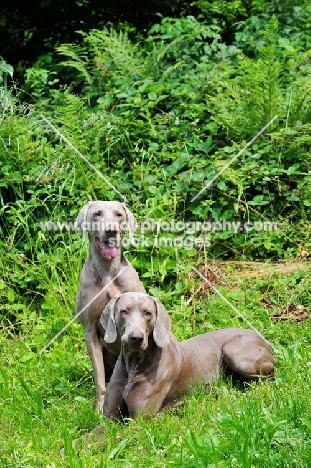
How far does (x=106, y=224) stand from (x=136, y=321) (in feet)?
3.15

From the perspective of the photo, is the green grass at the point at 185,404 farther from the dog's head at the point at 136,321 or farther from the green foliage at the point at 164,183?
the dog's head at the point at 136,321

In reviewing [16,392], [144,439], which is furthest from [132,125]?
[144,439]

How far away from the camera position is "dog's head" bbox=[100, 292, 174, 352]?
5371 millimetres

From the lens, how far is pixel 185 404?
569cm

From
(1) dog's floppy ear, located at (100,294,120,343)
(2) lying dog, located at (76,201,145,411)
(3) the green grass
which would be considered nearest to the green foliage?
(3) the green grass

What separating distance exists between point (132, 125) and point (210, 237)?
161 cm

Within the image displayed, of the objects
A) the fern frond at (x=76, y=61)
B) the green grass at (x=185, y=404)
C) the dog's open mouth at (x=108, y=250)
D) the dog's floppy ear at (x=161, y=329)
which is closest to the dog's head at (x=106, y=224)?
the dog's open mouth at (x=108, y=250)

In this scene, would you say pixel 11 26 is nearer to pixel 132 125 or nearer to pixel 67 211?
pixel 132 125

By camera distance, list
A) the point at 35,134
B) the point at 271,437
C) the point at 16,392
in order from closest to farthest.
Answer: the point at 271,437
the point at 16,392
the point at 35,134

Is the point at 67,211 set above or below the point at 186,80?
below

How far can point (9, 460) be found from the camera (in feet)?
16.0

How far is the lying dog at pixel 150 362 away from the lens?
216 inches

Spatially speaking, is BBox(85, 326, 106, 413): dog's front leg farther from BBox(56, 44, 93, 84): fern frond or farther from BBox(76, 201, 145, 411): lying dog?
BBox(56, 44, 93, 84): fern frond

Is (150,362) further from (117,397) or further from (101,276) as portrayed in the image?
(101,276)
